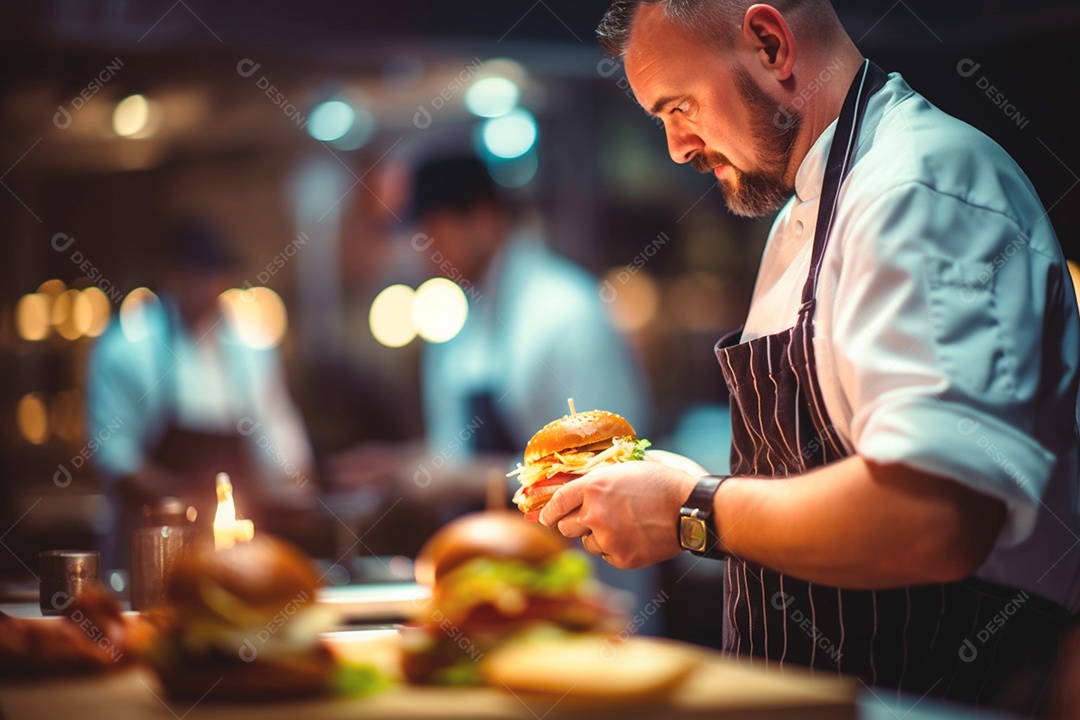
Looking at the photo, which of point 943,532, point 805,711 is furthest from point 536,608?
point 943,532

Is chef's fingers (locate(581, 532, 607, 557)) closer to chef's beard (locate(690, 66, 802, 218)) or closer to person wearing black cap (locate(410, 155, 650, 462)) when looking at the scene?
chef's beard (locate(690, 66, 802, 218))

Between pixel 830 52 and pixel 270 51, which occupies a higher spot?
pixel 270 51

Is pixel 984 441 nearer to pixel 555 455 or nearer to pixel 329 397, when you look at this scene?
pixel 555 455

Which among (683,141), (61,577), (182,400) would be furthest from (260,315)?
(683,141)

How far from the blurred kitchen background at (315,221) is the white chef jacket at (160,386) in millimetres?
1237

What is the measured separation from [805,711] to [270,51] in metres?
5.23

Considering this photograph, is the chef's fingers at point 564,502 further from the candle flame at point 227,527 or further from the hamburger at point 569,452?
the candle flame at point 227,527

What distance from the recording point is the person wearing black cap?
381cm

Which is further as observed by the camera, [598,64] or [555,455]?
[598,64]

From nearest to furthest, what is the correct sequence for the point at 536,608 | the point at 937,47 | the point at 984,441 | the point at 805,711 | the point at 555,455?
the point at 805,711 < the point at 536,608 < the point at 984,441 < the point at 555,455 < the point at 937,47

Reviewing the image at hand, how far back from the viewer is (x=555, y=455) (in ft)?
7.30

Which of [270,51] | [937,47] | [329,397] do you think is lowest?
[329,397]

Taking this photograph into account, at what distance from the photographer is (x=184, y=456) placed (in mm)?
4500

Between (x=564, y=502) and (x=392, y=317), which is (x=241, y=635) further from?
(x=392, y=317)
